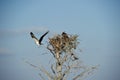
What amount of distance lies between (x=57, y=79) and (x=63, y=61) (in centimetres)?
152

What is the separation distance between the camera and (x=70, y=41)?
23.4 metres

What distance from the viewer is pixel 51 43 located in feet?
75.0

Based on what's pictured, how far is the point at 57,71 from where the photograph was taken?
23.6 m

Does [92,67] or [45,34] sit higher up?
[45,34]

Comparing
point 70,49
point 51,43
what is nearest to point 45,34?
point 51,43

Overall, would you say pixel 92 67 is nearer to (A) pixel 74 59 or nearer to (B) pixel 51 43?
(A) pixel 74 59

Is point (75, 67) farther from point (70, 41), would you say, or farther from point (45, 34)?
point (45, 34)

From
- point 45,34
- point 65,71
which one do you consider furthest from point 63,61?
point 45,34

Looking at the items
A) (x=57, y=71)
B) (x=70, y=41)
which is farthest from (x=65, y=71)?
(x=70, y=41)

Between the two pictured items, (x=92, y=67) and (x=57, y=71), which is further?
(x=92, y=67)

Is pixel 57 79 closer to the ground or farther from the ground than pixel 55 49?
closer to the ground

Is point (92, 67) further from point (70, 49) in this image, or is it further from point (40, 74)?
point (40, 74)

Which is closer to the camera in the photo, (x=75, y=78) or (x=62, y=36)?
(x=62, y=36)

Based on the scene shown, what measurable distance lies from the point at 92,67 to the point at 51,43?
465cm
